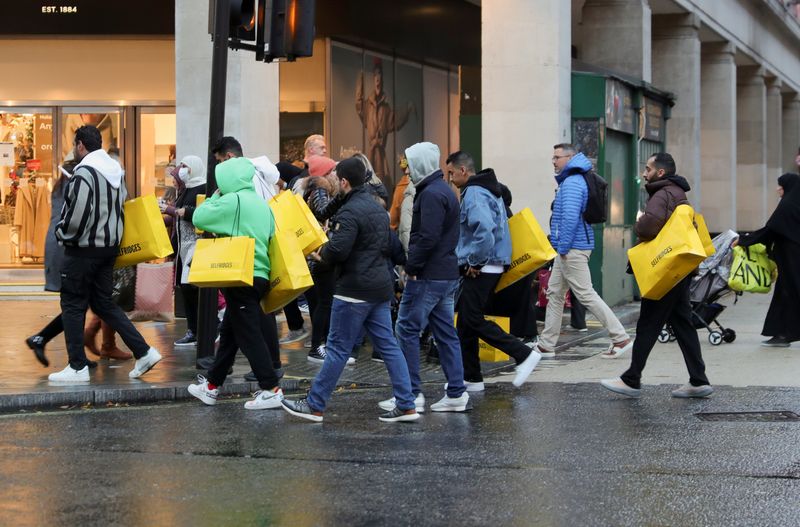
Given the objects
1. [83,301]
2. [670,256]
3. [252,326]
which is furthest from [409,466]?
[83,301]

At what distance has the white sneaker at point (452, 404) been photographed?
9047mm

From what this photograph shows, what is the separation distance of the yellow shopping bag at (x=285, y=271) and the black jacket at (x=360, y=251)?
1.45ft

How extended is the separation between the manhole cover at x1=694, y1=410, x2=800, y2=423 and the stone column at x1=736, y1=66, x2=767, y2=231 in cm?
2882

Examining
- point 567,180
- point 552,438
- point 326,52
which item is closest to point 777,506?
point 552,438

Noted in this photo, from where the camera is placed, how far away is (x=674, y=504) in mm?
6289

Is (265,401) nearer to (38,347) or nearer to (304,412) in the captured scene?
(304,412)

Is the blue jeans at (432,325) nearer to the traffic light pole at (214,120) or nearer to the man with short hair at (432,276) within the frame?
the man with short hair at (432,276)

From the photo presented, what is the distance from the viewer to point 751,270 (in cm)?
1342

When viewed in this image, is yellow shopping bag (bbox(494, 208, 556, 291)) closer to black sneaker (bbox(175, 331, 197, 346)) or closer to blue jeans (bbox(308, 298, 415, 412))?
blue jeans (bbox(308, 298, 415, 412))

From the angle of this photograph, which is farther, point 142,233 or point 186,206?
point 186,206

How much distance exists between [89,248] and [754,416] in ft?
15.8

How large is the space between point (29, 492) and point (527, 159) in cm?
1083

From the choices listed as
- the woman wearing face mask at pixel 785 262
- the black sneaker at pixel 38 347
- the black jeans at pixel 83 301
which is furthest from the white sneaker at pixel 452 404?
the woman wearing face mask at pixel 785 262

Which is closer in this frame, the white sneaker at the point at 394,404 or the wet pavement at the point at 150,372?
the white sneaker at the point at 394,404
